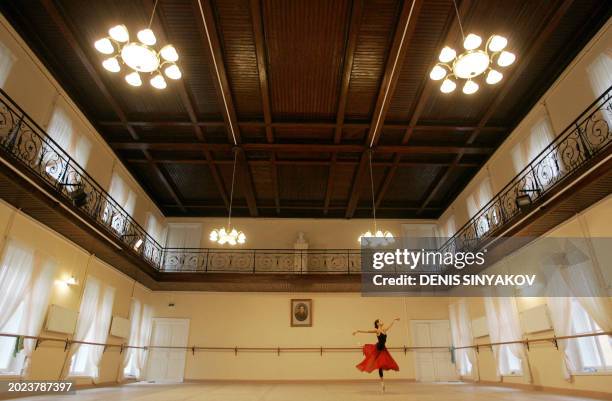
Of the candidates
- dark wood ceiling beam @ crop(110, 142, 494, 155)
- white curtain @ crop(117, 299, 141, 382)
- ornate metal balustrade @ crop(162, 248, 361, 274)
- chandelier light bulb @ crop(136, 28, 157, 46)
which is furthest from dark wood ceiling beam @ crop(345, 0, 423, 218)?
white curtain @ crop(117, 299, 141, 382)

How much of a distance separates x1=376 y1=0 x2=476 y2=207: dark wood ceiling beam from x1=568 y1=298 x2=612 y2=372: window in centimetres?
475

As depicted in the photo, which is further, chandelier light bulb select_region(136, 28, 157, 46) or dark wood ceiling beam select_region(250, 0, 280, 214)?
dark wood ceiling beam select_region(250, 0, 280, 214)

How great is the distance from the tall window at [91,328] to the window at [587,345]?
32.5 ft

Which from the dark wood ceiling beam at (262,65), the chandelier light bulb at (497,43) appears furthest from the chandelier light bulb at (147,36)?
the chandelier light bulb at (497,43)

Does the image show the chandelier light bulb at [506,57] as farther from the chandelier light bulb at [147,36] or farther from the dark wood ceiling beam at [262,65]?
the chandelier light bulb at [147,36]

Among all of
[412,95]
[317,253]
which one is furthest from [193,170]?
[412,95]

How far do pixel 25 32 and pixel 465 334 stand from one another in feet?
41.3

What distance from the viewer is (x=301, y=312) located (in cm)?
1251

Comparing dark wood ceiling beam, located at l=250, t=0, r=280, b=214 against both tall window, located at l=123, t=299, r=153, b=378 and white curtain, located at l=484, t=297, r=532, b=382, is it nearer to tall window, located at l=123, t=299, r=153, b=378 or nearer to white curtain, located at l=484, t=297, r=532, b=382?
tall window, located at l=123, t=299, r=153, b=378

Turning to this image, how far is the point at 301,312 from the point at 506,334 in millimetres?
6101

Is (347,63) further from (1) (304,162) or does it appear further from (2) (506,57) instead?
(1) (304,162)

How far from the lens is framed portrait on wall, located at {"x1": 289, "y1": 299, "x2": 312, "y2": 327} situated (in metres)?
12.4

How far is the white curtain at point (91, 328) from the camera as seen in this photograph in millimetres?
8562

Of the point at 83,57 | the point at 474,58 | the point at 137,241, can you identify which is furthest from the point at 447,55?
the point at 137,241
